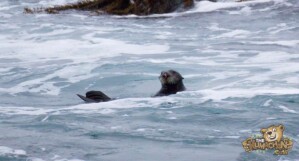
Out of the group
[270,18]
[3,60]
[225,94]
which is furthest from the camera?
[270,18]

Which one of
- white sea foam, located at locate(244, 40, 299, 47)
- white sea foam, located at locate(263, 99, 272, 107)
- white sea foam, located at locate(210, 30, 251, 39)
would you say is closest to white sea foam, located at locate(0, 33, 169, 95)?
white sea foam, located at locate(210, 30, 251, 39)

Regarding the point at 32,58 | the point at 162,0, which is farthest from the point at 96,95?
the point at 162,0

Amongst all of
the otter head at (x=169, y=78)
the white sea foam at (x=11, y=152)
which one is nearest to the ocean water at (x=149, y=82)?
the white sea foam at (x=11, y=152)

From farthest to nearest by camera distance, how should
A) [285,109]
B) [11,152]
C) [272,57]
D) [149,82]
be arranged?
[272,57] < [149,82] < [285,109] < [11,152]

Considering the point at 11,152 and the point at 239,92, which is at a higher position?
the point at 11,152

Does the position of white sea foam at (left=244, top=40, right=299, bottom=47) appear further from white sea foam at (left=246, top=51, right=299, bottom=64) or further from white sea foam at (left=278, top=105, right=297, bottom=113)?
white sea foam at (left=278, top=105, right=297, bottom=113)

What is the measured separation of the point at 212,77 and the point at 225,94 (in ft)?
6.28

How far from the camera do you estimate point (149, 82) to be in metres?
11.0

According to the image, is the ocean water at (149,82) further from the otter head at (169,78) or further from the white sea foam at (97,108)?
the otter head at (169,78)

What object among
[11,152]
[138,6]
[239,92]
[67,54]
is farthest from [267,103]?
[138,6]

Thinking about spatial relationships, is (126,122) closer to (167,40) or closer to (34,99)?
(34,99)

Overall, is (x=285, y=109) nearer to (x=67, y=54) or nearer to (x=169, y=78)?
(x=169, y=78)

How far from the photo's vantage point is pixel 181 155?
591 centimetres

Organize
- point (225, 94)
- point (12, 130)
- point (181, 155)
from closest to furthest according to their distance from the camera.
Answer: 1. point (181, 155)
2. point (12, 130)
3. point (225, 94)
